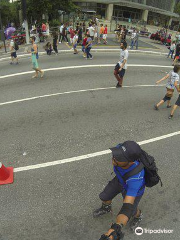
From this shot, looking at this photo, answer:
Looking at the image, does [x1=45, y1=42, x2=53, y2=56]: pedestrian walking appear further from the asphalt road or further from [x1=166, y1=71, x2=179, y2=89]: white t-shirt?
[x1=166, y1=71, x2=179, y2=89]: white t-shirt

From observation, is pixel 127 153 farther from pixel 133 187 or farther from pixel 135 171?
pixel 133 187

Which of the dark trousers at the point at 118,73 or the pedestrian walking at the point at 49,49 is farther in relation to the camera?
the pedestrian walking at the point at 49,49

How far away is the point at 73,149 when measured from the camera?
5559 millimetres

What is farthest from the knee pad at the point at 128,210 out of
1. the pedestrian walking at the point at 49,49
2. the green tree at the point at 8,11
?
the green tree at the point at 8,11

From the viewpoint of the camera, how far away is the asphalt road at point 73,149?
3.76 metres

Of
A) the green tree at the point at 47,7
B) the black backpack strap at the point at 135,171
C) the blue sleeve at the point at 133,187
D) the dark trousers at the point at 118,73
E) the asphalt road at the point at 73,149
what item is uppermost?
the green tree at the point at 47,7

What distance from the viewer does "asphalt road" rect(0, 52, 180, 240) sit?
3.76 m

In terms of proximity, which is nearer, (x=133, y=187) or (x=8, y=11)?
(x=133, y=187)

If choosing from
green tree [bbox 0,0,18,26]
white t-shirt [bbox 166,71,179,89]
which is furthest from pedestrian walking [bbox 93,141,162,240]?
green tree [bbox 0,0,18,26]

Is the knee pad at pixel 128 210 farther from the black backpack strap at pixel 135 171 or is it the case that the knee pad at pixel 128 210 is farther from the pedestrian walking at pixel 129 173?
the black backpack strap at pixel 135 171

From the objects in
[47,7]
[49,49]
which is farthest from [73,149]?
[47,7]

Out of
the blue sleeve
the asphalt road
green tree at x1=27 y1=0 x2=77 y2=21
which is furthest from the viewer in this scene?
green tree at x1=27 y1=0 x2=77 y2=21

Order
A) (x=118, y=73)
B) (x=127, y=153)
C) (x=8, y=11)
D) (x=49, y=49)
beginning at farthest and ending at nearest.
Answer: (x=8, y=11) → (x=49, y=49) → (x=118, y=73) → (x=127, y=153)

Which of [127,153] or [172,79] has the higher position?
[172,79]
